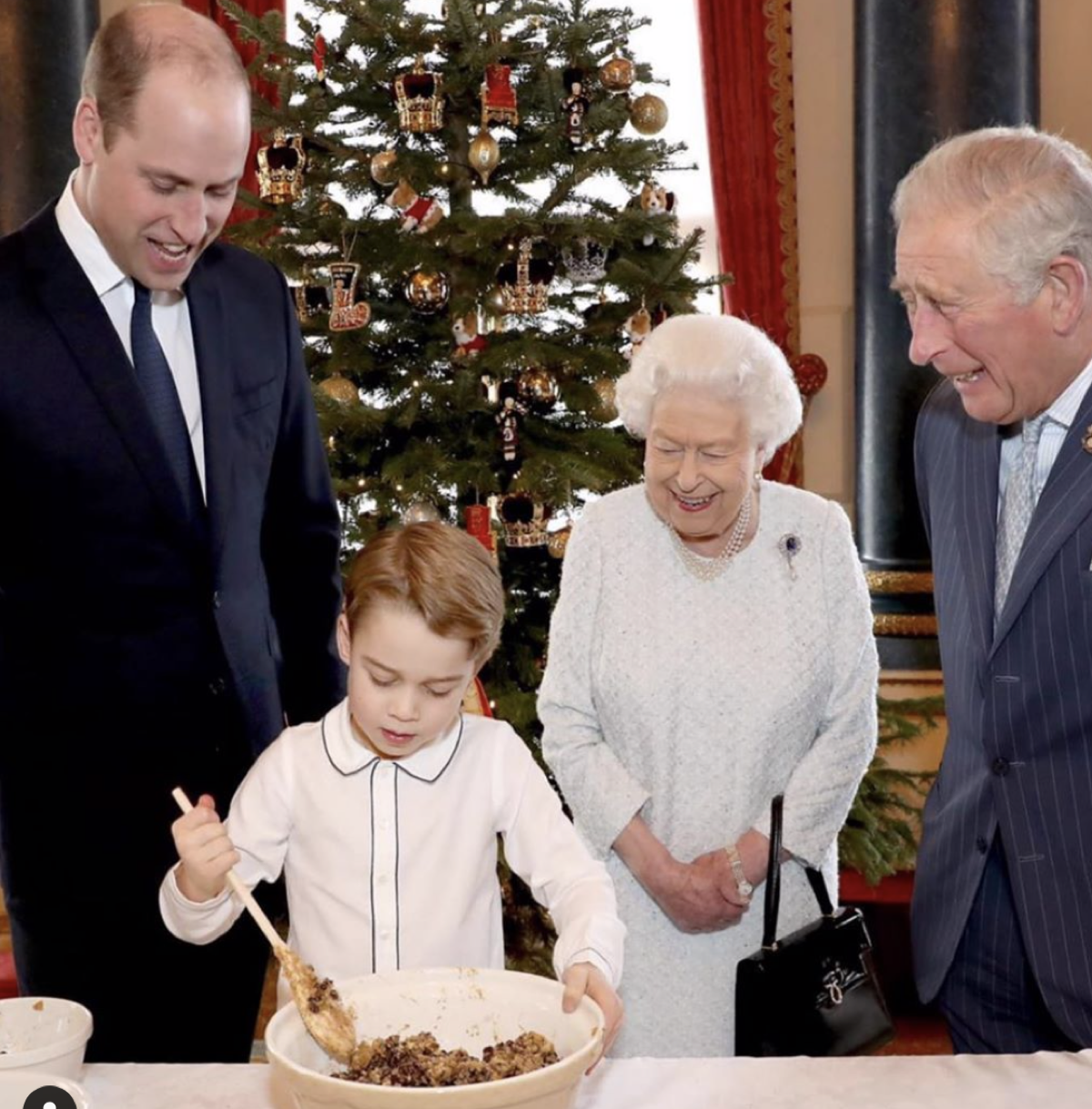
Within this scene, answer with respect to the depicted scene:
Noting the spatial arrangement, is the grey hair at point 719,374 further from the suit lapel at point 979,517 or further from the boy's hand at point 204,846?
the boy's hand at point 204,846

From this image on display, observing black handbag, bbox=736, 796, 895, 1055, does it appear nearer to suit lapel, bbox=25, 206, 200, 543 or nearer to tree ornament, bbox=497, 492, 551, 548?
suit lapel, bbox=25, 206, 200, 543

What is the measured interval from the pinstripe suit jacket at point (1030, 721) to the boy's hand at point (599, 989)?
686mm

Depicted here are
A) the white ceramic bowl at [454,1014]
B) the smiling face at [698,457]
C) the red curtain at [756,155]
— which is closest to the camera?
the white ceramic bowl at [454,1014]

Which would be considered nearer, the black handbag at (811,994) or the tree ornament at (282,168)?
the black handbag at (811,994)

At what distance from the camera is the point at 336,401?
392 centimetres

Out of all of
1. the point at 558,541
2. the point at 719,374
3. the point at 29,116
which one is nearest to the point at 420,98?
the point at 558,541

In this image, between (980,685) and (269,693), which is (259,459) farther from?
(980,685)

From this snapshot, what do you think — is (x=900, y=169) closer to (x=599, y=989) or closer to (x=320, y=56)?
(x=320, y=56)

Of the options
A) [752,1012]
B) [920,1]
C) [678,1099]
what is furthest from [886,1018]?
[920,1]

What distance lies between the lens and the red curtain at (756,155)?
246 inches

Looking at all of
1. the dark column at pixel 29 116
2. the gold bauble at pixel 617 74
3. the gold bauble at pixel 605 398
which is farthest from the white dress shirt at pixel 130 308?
the dark column at pixel 29 116

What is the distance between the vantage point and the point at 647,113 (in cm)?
401

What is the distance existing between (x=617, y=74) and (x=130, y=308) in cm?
198

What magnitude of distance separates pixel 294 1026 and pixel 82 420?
98 cm
